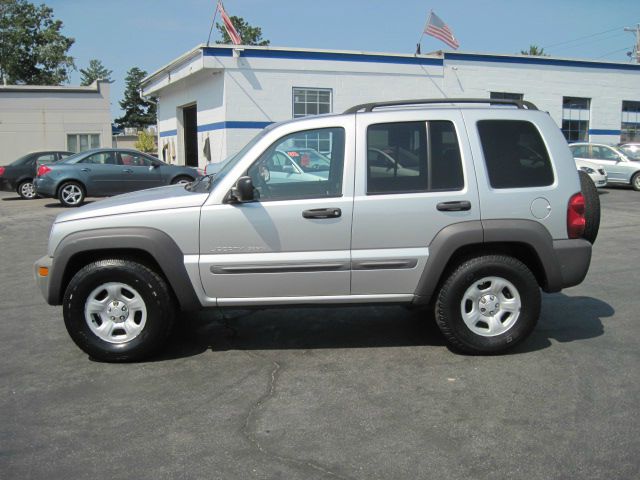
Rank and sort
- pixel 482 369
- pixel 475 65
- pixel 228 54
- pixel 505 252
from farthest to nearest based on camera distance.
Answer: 1. pixel 475 65
2. pixel 228 54
3. pixel 505 252
4. pixel 482 369

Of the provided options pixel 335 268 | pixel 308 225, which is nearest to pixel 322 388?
pixel 335 268

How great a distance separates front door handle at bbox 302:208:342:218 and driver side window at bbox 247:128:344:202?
5.0 inches

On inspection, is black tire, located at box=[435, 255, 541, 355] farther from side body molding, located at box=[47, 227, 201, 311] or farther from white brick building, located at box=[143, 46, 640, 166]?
white brick building, located at box=[143, 46, 640, 166]

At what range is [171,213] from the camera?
15.5 ft

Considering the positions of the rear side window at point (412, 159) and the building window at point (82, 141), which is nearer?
the rear side window at point (412, 159)

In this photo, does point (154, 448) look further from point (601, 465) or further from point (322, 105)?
point (322, 105)

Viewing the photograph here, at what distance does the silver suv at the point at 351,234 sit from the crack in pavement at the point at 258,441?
644 mm

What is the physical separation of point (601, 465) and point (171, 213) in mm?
3273

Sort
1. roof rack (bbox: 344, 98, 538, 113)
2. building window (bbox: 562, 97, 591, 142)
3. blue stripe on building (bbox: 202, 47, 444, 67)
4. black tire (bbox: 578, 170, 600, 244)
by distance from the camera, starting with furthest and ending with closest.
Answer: building window (bbox: 562, 97, 591, 142), blue stripe on building (bbox: 202, 47, 444, 67), black tire (bbox: 578, 170, 600, 244), roof rack (bbox: 344, 98, 538, 113)

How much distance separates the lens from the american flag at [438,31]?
76.5 feet

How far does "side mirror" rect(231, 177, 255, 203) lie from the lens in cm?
457

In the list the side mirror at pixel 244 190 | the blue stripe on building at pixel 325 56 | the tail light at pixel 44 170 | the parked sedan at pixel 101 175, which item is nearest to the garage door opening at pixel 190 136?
the blue stripe on building at pixel 325 56

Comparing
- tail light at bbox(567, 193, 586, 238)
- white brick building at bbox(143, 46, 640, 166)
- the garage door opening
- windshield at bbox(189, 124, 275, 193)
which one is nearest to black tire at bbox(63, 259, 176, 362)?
windshield at bbox(189, 124, 275, 193)

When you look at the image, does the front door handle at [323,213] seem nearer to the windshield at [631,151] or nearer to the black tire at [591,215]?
the black tire at [591,215]
